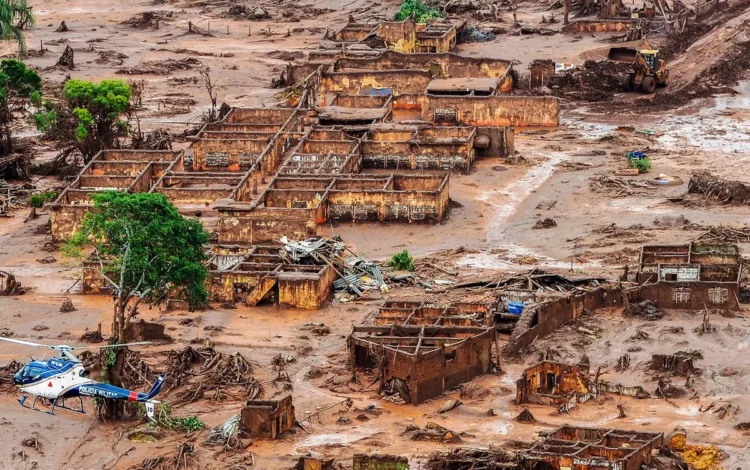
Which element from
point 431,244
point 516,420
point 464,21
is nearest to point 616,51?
point 464,21

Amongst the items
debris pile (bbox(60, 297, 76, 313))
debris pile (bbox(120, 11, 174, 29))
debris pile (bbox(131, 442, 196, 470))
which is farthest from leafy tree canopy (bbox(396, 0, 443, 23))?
debris pile (bbox(131, 442, 196, 470))

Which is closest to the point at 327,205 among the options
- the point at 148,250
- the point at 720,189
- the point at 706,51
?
the point at 720,189

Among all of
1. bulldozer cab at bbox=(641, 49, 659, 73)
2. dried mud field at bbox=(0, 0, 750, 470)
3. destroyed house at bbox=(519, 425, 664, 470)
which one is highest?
bulldozer cab at bbox=(641, 49, 659, 73)

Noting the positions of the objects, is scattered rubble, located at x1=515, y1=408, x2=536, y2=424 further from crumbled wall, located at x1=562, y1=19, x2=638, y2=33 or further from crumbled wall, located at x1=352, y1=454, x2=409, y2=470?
crumbled wall, located at x1=562, y1=19, x2=638, y2=33

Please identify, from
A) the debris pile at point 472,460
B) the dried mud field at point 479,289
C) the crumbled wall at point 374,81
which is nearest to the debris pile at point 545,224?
the dried mud field at point 479,289

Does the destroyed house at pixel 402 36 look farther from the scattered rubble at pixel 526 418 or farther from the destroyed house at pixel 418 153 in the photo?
the scattered rubble at pixel 526 418
